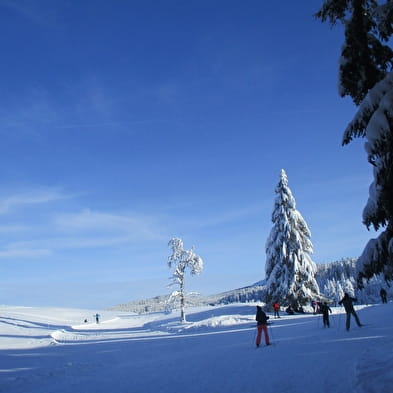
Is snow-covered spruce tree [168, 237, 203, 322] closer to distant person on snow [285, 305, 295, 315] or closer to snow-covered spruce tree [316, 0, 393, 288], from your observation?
distant person on snow [285, 305, 295, 315]

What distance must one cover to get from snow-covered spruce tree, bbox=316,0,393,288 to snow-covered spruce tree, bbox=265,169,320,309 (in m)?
26.5

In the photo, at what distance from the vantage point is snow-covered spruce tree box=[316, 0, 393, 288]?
5.97 meters

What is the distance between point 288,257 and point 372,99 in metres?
28.6

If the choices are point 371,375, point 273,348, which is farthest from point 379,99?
point 273,348

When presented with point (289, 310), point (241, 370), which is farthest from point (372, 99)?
point (289, 310)

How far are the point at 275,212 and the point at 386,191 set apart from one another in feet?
94.5

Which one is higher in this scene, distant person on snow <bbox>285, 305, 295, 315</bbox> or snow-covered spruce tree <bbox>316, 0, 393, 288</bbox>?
snow-covered spruce tree <bbox>316, 0, 393, 288</bbox>

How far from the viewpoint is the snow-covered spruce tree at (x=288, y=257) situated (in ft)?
106

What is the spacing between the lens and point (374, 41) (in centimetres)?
781

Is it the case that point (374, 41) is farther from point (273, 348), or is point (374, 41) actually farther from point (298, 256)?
point (298, 256)

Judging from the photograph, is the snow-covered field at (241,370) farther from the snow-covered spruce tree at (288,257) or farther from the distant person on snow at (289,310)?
the snow-covered spruce tree at (288,257)

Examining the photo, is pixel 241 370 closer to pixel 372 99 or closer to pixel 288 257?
pixel 372 99

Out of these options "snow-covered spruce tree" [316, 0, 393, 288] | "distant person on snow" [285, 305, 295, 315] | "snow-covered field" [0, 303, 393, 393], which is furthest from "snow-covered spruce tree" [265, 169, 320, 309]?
"snow-covered spruce tree" [316, 0, 393, 288]

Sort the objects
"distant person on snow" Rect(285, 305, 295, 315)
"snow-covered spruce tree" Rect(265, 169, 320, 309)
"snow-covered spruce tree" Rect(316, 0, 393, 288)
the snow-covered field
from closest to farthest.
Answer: "snow-covered spruce tree" Rect(316, 0, 393, 288) < the snow-covered field < "distant person on snow" Rect(285, 305, 295, 315) < "snow-covered spruce tree" Rect(265, 169, 320, 309)
